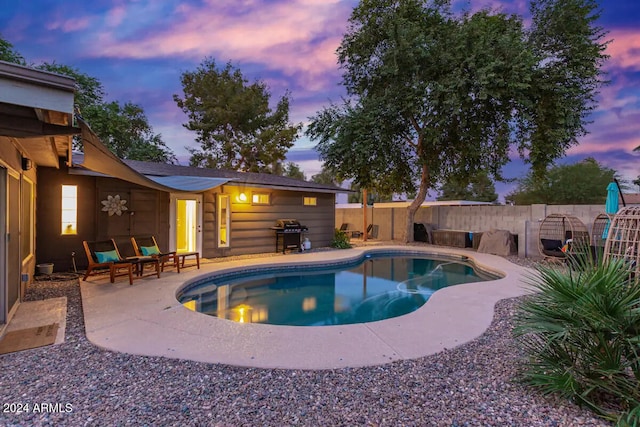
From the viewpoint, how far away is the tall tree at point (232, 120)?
19.4 meters

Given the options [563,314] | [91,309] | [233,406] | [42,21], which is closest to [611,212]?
[563,314]

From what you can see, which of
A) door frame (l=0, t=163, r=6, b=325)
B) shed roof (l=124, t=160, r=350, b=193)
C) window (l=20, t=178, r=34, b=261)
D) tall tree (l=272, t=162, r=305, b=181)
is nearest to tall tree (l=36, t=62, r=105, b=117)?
shed roof (l=124, t=160, r=350, b=193)

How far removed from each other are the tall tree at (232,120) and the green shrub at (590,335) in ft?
60.6

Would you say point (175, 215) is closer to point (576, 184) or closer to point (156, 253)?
point (156, 253)

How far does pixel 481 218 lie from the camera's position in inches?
457

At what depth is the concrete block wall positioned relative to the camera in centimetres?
943

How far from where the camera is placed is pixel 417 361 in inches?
111

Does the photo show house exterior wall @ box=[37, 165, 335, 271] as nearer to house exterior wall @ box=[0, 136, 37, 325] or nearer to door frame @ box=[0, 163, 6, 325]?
house exterior wall @ box=[0, 136, 37, 325]

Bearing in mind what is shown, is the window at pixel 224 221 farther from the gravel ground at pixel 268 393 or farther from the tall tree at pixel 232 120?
the tall tree at pixel 232 120

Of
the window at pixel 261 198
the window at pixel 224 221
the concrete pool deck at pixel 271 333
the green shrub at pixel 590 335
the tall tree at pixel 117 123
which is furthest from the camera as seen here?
the tall tree at pixel 117 123

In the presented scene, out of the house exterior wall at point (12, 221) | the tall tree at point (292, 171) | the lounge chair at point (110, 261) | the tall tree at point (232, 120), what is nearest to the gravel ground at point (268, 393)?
the house exterior wall at point (12, 221)

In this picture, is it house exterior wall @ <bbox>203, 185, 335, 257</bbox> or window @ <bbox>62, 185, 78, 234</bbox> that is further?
house exterior wall @ <bbox>203, 185, 335, 257</bbox>

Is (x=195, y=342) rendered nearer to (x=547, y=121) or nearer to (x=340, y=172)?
(x=340, y=172)

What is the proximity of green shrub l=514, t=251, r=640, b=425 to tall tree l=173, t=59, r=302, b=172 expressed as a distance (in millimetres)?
18485
